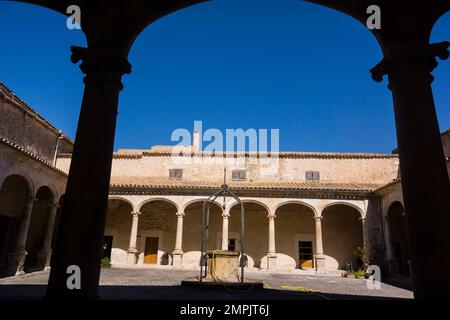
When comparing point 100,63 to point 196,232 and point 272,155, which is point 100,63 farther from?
point 272,155

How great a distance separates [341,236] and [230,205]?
22.9ft

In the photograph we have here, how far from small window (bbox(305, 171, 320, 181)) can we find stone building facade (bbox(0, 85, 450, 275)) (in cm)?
6

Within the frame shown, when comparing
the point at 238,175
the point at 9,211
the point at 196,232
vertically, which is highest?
the point at 238,175

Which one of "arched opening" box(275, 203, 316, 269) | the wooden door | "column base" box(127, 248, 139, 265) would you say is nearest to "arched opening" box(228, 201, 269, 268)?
"arched opening" box(275, 203, 316, 269)

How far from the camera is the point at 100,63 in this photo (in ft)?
12.8

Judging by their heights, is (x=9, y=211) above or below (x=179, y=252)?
above

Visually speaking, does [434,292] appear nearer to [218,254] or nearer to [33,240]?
[218,254]

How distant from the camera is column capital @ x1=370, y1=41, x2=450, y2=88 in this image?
148 inches

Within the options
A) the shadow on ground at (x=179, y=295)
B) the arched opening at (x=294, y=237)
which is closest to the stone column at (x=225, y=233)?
the arched opening at (x=294, y=237)

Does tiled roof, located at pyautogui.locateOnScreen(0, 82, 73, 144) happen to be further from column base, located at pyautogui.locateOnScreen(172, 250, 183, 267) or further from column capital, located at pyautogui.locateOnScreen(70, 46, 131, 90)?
column capital, located at pyautogui.locateOnScreen(70, 46, 131, 90)

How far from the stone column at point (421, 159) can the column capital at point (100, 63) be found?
10.6ft

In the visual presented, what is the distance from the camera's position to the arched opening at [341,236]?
18703mm

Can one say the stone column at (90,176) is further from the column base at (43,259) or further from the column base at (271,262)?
the column base at (271,262)

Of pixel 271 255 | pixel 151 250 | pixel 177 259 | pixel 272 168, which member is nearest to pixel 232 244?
pixel 271 255
